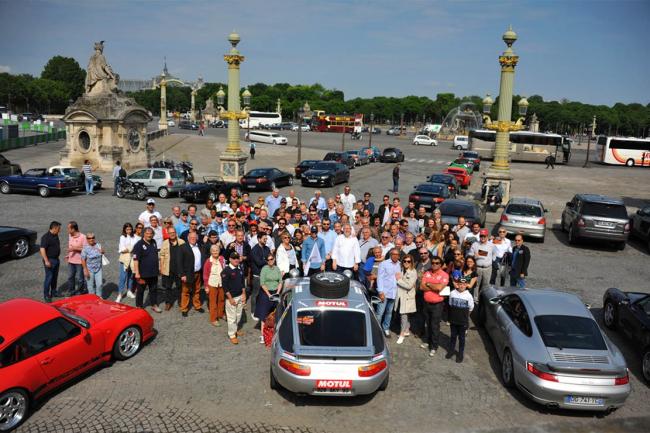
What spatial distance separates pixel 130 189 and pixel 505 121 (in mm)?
18395

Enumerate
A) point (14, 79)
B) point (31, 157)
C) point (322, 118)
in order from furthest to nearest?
point (14, 79) → point (322, 118) → point (31, 157)

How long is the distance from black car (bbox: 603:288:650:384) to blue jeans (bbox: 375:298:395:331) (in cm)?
431

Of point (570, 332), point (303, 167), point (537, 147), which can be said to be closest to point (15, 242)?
point (570, 332)

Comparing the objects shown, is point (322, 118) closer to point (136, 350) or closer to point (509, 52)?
point (509, 52)

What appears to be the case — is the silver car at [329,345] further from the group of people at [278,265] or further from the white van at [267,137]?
the white van at [267,137]

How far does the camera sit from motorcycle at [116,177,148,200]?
975 inches

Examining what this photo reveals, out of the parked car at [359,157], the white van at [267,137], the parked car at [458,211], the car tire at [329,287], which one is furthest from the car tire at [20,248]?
the white van at [267,137]

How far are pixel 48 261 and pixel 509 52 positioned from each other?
2204 cm

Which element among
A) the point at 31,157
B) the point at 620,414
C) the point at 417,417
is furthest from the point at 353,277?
the point at 31,157

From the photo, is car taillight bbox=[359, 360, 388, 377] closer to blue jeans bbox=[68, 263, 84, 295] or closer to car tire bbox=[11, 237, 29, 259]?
blue jeans bbox=[68, 263, 84, 295]

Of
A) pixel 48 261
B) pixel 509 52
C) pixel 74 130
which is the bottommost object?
pixel 48 261

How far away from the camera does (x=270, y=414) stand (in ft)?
23.7

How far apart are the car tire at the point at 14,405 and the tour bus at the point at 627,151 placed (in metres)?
59.5

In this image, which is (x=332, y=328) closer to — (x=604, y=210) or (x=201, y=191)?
(x=604, y=210)
